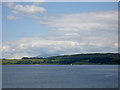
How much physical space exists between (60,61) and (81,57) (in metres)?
7.52

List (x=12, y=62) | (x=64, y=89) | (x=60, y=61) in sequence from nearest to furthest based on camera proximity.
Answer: (x=64, y=89) < (x=60, y=61) < (x=12, y=62)

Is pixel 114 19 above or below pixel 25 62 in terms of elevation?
above

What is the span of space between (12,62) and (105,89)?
120ft

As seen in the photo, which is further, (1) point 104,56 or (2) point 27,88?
(1) point 104,56

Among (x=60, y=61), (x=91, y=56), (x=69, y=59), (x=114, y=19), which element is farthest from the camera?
(x=60, y=61)

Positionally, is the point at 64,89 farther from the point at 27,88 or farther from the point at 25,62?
the point at 25,62

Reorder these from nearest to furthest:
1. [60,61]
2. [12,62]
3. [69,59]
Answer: [69,59] < [60,61] < [12,62]

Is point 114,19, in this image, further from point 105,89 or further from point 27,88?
point 27,88

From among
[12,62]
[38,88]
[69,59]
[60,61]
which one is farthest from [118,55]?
[12,62]

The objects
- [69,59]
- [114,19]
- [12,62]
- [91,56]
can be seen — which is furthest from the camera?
[12,62]

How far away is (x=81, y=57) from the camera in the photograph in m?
39.6

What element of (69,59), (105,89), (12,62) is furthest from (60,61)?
(105,89)

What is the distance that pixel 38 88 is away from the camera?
16734 millimetres

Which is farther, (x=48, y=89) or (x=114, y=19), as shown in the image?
(x=114, y=19)
